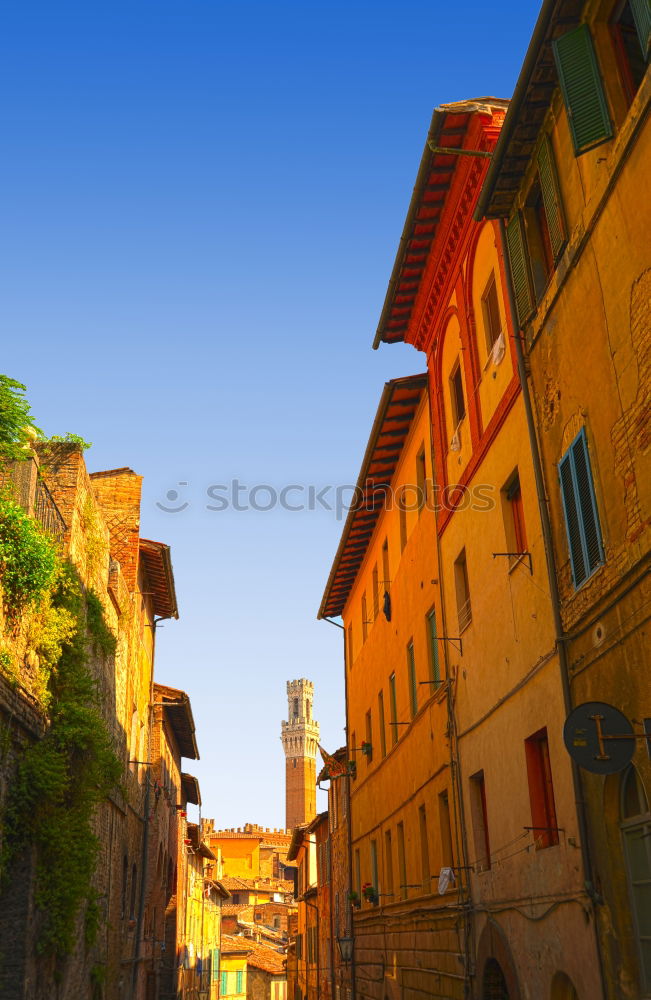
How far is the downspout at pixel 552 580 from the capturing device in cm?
860

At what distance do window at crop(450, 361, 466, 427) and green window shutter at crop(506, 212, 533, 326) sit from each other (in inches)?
128

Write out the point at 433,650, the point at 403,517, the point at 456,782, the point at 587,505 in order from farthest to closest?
1. the point at 403,517
2. the point at 433,650
3. the point at 456,782
4. the point at 587,505

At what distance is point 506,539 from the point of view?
11.6m

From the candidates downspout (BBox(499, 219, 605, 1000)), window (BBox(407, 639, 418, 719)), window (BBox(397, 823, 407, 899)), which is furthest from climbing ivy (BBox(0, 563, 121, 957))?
window (BBox(397, 823, 407, 899))

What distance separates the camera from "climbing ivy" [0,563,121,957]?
10688mm

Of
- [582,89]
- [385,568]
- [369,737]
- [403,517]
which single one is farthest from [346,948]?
[582,89]

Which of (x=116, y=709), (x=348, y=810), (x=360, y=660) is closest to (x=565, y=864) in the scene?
(x=116, y=709)

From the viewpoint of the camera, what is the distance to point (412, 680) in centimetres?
1778

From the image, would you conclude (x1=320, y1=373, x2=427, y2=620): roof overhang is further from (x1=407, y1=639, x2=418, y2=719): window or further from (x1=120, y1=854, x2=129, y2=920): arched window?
(x1=120, y1=854, x2=129, y2=920): arched window

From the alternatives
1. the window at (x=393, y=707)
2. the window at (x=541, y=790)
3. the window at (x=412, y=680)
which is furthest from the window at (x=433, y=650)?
the window at (x=541, y=790)

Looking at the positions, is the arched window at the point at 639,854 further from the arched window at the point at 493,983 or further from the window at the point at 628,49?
the window at the point at 628,49

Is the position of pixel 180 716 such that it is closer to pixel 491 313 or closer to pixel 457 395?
pixel 457 395

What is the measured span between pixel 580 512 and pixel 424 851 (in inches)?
363

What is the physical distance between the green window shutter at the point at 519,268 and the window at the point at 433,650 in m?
6.21
